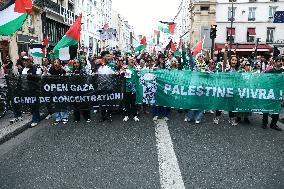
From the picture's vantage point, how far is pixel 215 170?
4.88m

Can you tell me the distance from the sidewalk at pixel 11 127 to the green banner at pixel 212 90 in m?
3.25

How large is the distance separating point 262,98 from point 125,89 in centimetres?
380

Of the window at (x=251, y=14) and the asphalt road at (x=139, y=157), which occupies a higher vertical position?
the window at (x=251, y=14)

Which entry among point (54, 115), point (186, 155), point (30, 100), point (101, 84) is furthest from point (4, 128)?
point (186, 155)

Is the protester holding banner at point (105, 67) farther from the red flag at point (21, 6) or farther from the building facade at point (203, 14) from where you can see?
the building facade at point (203, 14)

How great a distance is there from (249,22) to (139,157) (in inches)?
1839

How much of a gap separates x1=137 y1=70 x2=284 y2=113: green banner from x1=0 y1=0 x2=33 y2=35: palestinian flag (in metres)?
3.54

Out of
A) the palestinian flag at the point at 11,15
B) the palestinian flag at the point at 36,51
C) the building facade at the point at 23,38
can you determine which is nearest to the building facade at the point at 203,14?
the building facade at the point at 23,38

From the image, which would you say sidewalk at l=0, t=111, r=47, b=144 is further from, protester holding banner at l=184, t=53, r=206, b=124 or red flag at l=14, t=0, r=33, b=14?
protester holding banner at l=184, t=53, r=206, b=124

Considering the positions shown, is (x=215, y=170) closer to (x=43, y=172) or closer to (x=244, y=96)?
(x=43, y=172)

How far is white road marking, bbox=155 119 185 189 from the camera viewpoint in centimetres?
439

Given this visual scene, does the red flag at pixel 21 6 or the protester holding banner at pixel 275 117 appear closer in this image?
the red flag at pixel 21 6

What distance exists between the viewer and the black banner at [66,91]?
7844 mm

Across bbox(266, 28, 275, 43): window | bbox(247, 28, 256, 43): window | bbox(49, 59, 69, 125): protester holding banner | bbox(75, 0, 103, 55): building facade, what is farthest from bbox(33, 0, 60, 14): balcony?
bbox(266, 28, 275, 43): window
